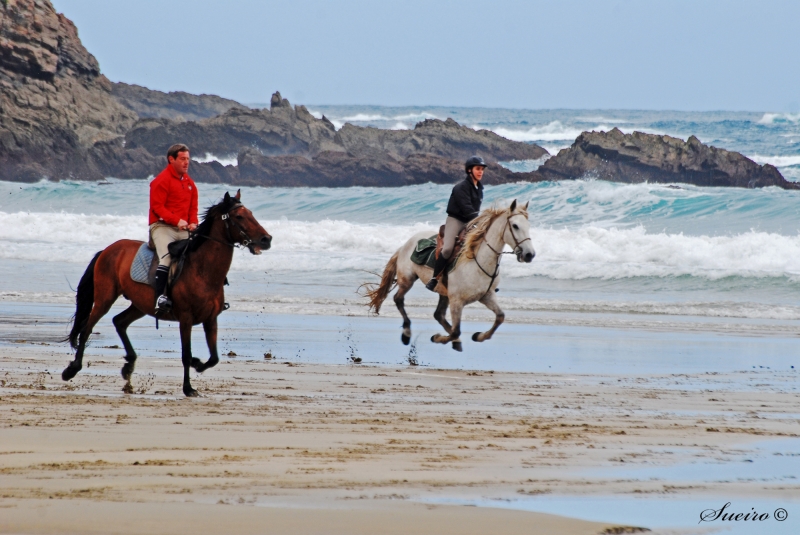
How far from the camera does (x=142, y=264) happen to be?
8.67 meters

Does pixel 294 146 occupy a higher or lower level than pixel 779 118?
lower

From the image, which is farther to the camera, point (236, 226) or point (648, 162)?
point (648, 162)

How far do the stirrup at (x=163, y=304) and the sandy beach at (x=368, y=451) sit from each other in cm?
69

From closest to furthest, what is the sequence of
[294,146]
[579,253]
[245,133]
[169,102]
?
[579,253] → [245,133] → [294,146] → [169,102]

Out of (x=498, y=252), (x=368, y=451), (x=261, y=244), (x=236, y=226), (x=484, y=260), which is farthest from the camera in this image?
(x=484, y=260)

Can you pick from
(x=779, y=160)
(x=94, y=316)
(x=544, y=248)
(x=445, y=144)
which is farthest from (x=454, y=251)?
(x=445, y=144)

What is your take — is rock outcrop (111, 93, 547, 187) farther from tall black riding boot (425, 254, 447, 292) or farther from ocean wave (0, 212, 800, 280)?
tall black riding boot (425, 254, 447, 292)

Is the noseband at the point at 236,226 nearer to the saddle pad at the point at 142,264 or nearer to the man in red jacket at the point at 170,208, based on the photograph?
the man in red jacket at the point at 170,208

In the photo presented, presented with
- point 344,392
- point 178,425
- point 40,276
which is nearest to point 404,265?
point 344,392

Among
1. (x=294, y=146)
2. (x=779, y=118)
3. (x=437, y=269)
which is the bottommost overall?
(x=437, y=269)

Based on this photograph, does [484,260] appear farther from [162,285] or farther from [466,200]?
[162,285]

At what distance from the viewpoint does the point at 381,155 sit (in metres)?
71.0

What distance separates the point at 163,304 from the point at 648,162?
144 ft
